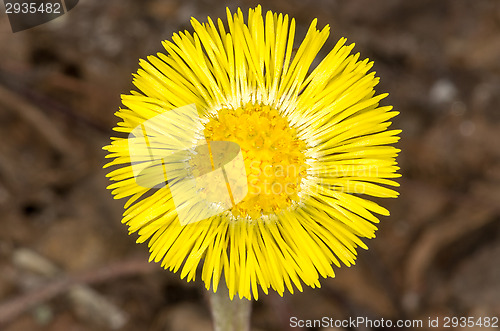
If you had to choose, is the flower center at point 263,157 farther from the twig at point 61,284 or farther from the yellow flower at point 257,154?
the twig at point 61,284

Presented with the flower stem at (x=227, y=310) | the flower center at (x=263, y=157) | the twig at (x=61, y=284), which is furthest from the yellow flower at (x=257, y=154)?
the twig at (x=61, y=284)

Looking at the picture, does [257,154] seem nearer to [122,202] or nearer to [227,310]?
[227,310]

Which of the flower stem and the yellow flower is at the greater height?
the yellow flower

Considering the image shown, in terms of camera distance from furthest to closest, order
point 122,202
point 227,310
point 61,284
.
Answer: point 122,202
point 61,284
point 227,310

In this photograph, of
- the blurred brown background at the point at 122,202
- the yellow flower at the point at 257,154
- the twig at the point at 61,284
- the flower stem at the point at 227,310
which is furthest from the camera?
the blurred brown background at the point at 122,202

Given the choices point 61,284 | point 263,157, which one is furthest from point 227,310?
point 61,284

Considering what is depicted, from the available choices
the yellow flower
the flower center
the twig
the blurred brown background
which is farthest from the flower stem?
the twig

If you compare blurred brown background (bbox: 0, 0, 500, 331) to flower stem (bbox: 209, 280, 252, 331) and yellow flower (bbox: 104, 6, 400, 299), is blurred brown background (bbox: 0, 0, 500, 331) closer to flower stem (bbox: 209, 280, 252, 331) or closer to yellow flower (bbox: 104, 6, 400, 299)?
flower stem (bbox: 209, 280, 252, 331)
